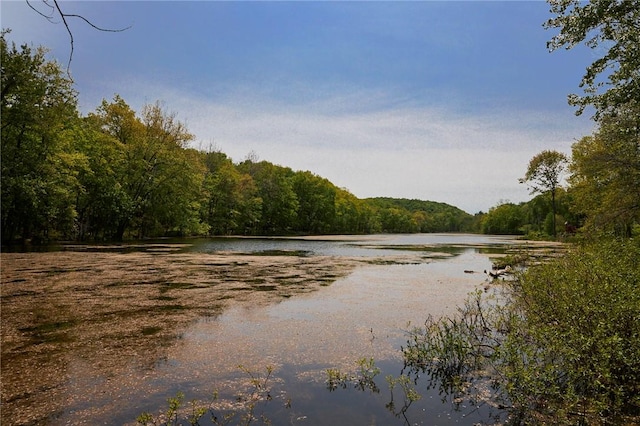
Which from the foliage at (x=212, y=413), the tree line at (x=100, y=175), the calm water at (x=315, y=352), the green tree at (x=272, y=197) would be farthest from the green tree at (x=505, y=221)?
the foliage at (x=212, y=413)

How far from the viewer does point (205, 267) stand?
14461 mm

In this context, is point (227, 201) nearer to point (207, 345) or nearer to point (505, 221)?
point (207, 345)

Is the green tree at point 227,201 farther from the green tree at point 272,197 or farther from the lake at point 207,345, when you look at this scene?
the lake at point 207,345

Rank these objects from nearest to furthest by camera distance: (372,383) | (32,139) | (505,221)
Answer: (372,383) < (32,139) < (505,221)

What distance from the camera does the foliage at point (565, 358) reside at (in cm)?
320

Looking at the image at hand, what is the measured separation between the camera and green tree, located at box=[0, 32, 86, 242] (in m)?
20.6

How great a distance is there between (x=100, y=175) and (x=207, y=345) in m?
31.2

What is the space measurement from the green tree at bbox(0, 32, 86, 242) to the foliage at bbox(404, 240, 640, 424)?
2413 cm

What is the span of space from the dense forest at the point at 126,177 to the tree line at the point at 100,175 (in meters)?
0.08

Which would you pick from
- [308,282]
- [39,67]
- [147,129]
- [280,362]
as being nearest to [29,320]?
[280,362]

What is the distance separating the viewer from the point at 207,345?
521cm

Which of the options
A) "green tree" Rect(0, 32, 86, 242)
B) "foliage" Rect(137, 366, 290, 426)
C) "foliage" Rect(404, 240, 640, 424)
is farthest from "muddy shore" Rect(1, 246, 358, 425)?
"green tree" Rect(0, 32, 86, 242)

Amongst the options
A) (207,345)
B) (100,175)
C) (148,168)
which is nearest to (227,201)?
(148,168)

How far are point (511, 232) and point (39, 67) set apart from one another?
334ft
